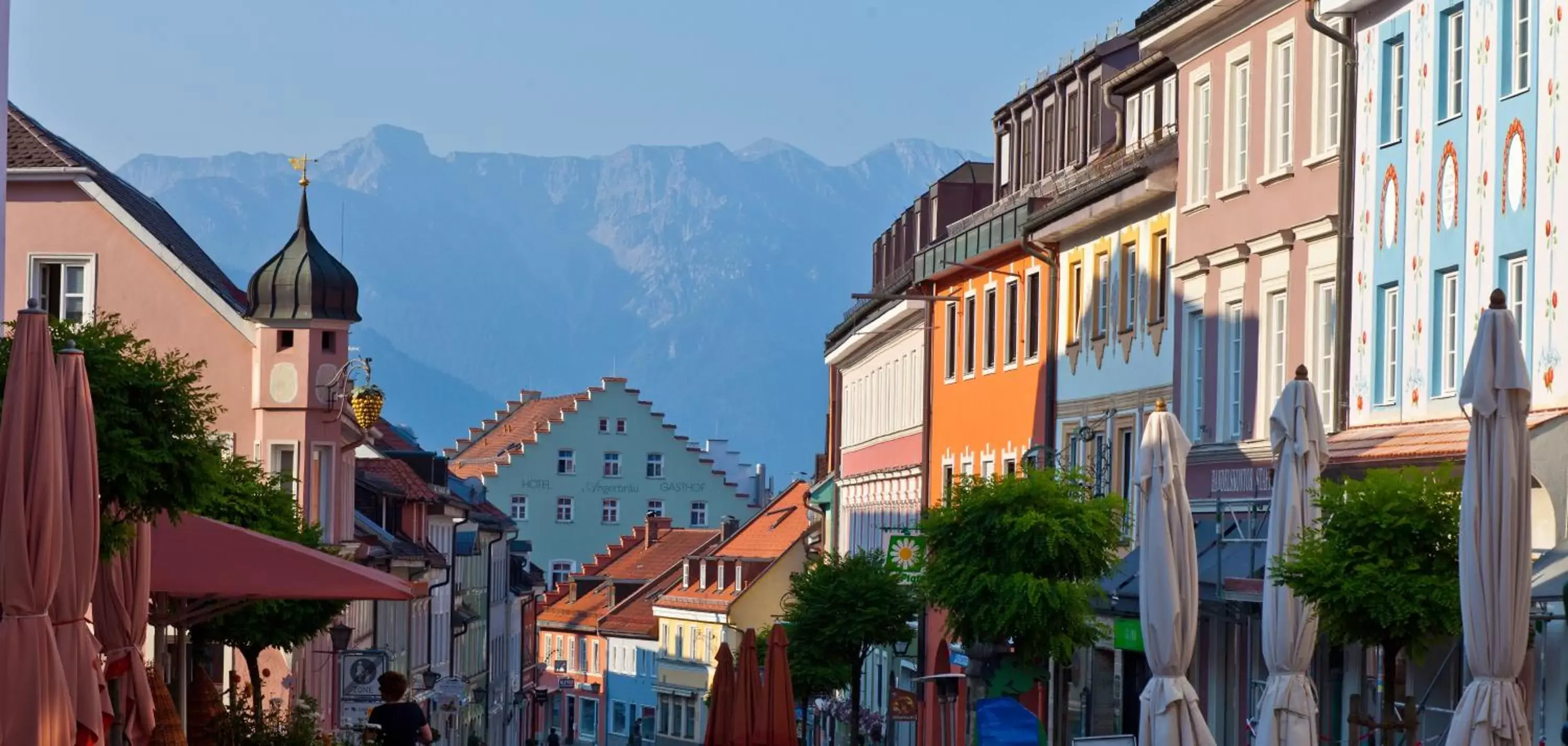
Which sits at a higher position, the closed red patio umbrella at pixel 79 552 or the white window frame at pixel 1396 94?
the white window frame at pixel 1396 94

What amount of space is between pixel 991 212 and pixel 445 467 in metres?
32.0

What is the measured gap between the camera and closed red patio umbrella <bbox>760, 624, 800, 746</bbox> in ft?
119

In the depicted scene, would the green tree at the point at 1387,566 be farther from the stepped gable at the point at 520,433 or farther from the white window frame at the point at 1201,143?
the stepped gable at the point at 520,433

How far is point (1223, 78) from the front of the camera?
1339 inches

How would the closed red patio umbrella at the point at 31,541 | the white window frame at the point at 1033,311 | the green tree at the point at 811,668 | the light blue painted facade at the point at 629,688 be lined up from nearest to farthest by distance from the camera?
1. the closed red patio umbrella at the point at 31,541
2. the white window frame at the point at 1033,311
3. the green tree at the point at 811,668
4. the light blue painted facade at the point at 629,688

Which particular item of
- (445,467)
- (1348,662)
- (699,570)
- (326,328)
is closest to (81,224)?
(326,328)

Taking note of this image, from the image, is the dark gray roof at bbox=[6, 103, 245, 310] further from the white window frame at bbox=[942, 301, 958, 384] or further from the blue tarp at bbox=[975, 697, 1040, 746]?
the blue tarp at bbox=[975, 697, 1040, 746]

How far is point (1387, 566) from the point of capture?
2173 centimetres

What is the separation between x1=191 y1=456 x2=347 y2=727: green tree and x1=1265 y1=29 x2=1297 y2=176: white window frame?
1207cm

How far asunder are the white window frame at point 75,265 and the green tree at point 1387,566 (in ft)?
82.3

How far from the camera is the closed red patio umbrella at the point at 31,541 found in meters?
14.1

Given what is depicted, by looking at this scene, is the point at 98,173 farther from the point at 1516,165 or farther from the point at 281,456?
the point at 1516,165

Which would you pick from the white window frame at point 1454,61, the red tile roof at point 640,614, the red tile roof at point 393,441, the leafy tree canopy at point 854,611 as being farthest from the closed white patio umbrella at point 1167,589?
the red tile roof at point 640,614

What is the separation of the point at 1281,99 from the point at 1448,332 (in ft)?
21.1
